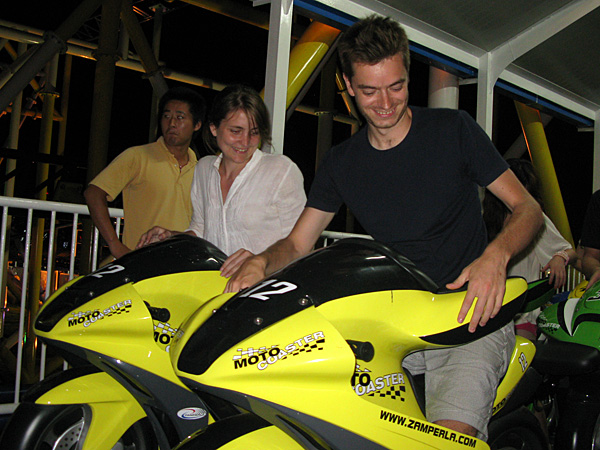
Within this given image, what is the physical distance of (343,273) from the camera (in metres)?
1.37

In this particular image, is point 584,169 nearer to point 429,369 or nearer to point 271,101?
point 271,101

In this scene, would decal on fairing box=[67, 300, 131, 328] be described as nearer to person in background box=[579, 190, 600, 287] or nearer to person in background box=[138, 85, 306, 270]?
person in background box=[138, 85, 306, 270]

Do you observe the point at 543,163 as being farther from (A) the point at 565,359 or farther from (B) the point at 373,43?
(B) the point at 373,43

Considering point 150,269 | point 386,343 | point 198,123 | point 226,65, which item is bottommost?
point 386,343

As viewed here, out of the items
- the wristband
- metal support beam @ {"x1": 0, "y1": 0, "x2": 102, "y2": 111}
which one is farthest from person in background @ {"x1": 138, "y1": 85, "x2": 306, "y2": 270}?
metal support beam @ {"x1": 0, "y1": 0, "x2": 102, "y2": 111}

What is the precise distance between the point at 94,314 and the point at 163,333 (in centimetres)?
23

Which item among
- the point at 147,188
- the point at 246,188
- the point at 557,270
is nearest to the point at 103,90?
the point at 147,188

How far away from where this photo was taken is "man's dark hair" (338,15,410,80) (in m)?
1.71

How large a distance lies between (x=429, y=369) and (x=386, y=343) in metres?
0.34

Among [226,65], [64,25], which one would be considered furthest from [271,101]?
[226,65]

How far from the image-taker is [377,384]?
1.35 meters

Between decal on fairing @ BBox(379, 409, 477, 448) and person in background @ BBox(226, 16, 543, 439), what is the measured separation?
0.35 ft

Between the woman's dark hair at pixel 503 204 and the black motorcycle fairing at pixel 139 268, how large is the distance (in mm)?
1858

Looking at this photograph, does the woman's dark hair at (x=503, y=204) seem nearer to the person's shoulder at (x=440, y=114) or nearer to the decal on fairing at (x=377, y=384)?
the person's shoulder at (x=440, y=114)
